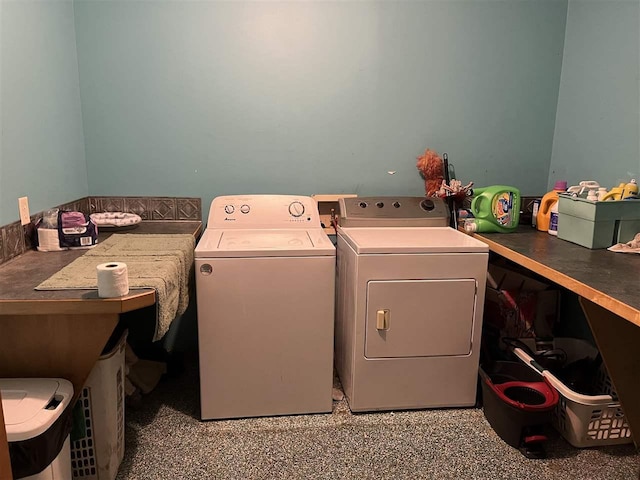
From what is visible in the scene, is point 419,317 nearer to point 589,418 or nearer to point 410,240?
point 410,240

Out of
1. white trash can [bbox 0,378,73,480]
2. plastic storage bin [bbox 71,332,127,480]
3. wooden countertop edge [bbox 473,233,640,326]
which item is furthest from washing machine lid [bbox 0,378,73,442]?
wooden countertop edge [bbox 473,233,640,326]

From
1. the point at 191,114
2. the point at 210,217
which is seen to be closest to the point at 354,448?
the point at 210,217

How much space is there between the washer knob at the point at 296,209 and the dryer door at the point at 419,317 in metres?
0.64

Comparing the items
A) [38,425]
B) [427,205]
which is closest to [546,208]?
[427,205]

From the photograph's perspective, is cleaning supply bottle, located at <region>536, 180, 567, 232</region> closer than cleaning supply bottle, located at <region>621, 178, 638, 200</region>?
No

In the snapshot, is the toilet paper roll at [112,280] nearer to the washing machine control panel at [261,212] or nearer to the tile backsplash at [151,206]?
the washing machine control panel at [261,212]

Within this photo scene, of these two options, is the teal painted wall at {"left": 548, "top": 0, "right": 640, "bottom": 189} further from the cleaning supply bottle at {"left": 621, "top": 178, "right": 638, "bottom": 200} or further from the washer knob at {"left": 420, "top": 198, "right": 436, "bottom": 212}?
the washer knob at {"left": 420, "top": 198, "right": 436, "bottom": 212}

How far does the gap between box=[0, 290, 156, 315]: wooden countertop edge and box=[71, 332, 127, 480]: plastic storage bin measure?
0.98 ft

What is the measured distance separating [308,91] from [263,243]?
0.94m

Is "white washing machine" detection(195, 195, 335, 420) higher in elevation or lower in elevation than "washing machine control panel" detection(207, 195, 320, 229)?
lower

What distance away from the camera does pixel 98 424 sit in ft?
5.65

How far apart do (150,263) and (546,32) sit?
240 centimetres

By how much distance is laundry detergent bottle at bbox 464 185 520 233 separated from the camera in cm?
245

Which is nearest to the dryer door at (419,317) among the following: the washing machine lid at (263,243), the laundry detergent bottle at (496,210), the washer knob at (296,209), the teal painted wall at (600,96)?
the washing machine lid at (263,243)
